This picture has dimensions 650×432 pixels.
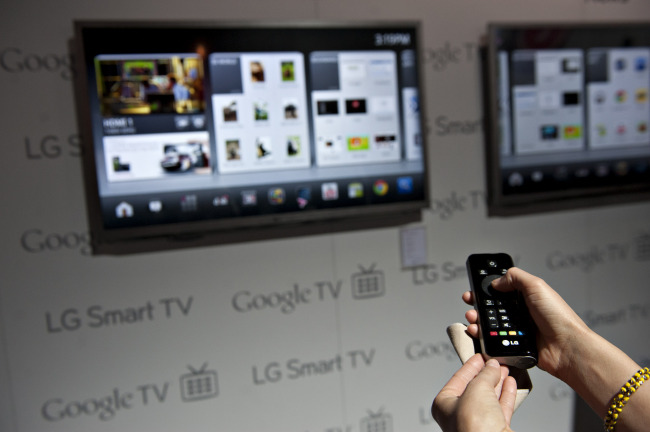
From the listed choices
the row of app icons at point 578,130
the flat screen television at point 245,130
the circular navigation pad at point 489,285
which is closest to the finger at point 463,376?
the circular navigation pad at point 489,285

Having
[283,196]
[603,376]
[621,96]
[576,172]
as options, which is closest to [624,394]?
[603,376]

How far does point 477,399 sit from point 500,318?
25 centimetres

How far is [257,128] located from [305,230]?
0.41m

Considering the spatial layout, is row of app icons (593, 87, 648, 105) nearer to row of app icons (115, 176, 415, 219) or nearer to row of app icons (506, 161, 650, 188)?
row of app icons (506, 161, 650, 188)

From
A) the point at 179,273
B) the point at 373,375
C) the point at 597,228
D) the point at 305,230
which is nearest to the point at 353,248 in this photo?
the point at 305,230

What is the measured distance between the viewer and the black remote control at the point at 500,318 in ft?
3.43

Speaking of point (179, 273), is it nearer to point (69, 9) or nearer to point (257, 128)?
point (257, 128)

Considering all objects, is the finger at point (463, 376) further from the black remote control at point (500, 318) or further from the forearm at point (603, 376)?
the forearm at point (603, 376)

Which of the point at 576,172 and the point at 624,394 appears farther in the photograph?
the point at 576,172

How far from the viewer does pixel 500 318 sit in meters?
1.09

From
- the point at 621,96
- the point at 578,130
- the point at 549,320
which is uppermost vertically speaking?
the point at 621,96

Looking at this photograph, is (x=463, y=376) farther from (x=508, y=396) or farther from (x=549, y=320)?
(x=549, y=320)

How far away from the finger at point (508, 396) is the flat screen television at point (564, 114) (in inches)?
41.4

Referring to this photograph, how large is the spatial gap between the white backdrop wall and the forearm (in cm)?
93
